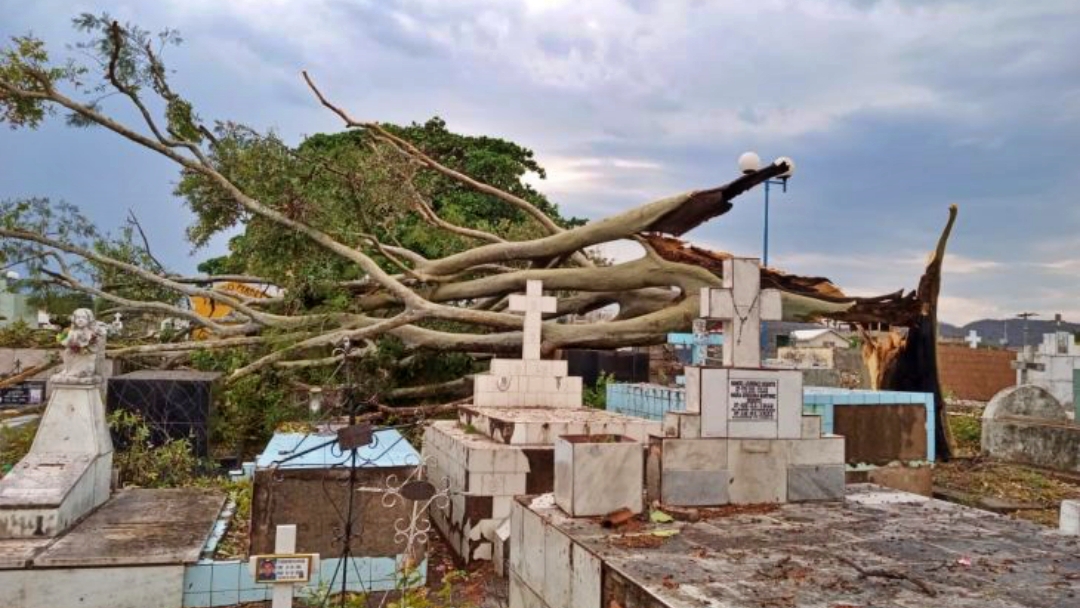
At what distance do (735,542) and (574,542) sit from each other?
3.39 feet

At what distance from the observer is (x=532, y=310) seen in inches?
395

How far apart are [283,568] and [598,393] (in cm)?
873

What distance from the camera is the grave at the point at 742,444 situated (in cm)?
563

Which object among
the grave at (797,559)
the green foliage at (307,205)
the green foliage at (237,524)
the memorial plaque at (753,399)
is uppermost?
the green foliage at (307,205)

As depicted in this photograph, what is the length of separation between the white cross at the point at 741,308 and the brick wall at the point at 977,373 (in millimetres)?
20046

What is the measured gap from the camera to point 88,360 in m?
7.16

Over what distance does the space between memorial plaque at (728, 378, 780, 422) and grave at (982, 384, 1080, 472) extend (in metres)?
8.68

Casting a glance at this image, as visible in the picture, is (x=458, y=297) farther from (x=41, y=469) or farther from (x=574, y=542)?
(x=574, y=542)

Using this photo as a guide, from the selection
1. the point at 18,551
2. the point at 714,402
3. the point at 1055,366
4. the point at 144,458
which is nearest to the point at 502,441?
the point at 714,402

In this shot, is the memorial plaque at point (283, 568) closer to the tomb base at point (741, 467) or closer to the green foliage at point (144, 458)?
the tomb base at point (741, 467)

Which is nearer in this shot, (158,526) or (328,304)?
(158,526)

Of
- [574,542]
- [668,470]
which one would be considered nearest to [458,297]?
[668,470]

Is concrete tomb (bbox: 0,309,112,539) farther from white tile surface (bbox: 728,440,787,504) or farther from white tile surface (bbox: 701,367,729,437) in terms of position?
white tile surface (bbox: 728,440,787,504)

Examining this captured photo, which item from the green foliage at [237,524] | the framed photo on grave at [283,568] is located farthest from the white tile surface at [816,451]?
the green foliage at [237,524]
